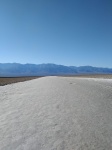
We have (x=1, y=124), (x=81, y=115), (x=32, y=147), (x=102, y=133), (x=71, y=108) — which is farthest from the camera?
(x=71, y=108)

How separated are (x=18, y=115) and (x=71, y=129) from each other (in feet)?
10.0

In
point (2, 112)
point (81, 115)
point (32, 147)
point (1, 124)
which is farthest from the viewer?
point (2, 112)

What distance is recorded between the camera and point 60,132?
668cm

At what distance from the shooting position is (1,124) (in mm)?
7555

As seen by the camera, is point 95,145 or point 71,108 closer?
point 95,145

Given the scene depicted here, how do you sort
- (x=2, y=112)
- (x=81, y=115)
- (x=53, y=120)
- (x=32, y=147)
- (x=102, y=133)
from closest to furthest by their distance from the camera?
(x=32, y=147) < (x=102, y=133) < (x=53, y=120) < (x=81, y=115) < (x=2, y=112)

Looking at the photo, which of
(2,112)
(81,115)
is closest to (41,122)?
(81,115)

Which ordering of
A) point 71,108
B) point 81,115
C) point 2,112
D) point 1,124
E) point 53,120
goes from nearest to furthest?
point 1,124 < point 53,120 < point 81,115 < point 2,112 < point 71,108

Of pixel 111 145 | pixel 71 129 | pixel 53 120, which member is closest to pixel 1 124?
pixel 53 120

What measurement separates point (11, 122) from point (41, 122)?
1201mm

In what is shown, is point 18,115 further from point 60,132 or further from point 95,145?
point 95,145

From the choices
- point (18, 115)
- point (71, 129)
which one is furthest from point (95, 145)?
point (18, 115)

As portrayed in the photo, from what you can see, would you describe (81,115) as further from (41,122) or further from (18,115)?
(18,115)

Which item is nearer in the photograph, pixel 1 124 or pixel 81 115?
pixel 1 124
